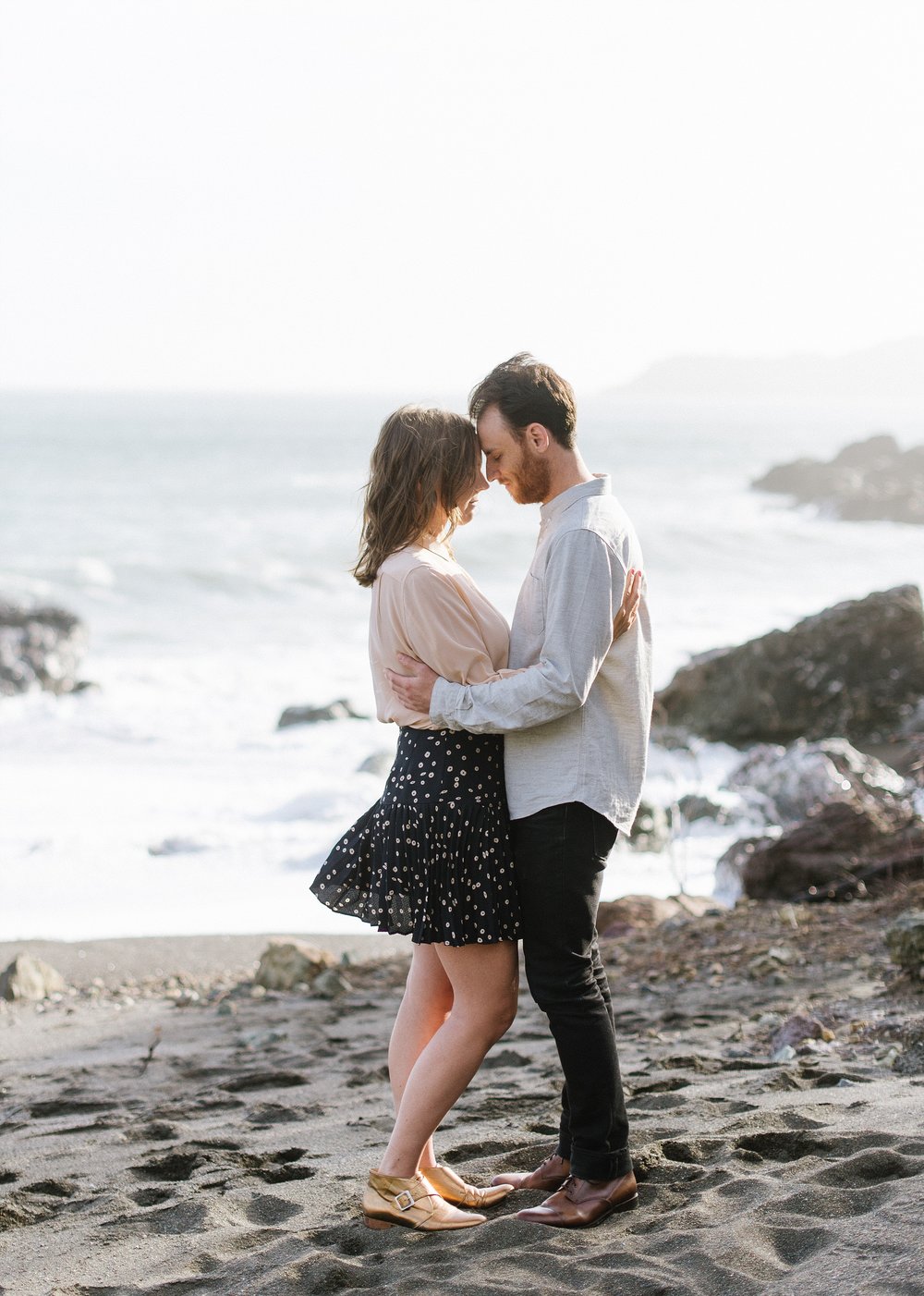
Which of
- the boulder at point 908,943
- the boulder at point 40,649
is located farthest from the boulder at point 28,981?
the boulder at point 40,649

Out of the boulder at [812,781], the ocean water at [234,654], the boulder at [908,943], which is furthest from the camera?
the boulder at [812,781]

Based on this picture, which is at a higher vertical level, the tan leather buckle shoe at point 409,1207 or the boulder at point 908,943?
the boulder at point 908,943

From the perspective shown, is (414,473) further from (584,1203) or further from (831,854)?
(831,854)

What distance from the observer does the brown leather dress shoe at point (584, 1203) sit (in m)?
3.07

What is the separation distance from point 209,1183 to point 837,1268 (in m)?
1.80

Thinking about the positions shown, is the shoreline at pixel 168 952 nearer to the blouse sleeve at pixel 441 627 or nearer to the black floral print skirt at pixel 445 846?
the black floral print skirt at pixel 445 846

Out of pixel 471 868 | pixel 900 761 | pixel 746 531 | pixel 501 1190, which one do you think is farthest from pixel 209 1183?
pixel 746 531

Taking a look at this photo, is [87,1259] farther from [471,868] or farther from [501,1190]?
[471,868]

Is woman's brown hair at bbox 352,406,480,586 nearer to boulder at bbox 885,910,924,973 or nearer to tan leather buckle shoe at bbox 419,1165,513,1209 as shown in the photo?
tan leather buckle shoe at bbox 419,1165,513,1209

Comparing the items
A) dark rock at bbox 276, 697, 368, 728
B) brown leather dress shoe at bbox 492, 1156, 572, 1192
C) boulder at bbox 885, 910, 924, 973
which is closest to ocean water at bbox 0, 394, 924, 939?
dark rock at bbox 276, 697, 368, 728

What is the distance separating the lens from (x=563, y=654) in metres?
2.96

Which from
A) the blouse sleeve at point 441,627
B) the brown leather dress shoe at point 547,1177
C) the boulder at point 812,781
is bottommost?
the brown leather dress shoe at point 547,1177

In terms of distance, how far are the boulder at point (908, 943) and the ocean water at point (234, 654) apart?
2589 millimetres

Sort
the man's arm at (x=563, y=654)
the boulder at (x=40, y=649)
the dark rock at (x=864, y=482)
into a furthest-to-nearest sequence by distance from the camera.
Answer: the dark rock at (x=864, y=482) < the boulder at (x=40, y=649) < the man's arm at (x=563, y=654)
